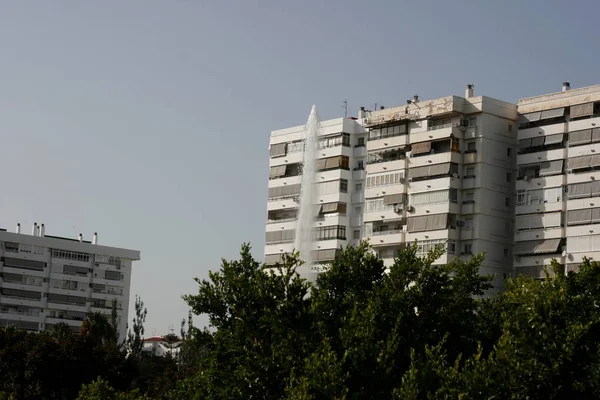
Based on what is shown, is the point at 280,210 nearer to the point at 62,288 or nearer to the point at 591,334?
the point at 62,288

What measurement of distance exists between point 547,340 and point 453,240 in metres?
43.2

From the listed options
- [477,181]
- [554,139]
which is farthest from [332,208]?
[554,139]

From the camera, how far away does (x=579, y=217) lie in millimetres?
73438

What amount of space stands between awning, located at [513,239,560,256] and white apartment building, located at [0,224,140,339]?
55341 mm

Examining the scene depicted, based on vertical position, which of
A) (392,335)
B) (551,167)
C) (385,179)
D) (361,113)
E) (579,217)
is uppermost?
(361,113)

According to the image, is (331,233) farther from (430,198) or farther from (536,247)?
(536,247)

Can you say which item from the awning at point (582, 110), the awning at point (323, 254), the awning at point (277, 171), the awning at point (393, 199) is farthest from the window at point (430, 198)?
the awning at point (277, 171)

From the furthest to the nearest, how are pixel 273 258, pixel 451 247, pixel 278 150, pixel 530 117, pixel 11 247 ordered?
pixel 11 247 → pixel 278 150 → pixel 273 258 → pixel 530 117 → pixel 451 247

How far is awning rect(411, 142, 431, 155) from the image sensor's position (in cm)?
7951

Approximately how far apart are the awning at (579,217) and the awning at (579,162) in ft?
8.77

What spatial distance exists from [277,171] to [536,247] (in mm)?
21349

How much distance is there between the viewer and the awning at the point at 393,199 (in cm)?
8038

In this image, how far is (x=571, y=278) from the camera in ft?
120

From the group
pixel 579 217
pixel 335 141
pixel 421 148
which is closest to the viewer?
pixel 579 217
